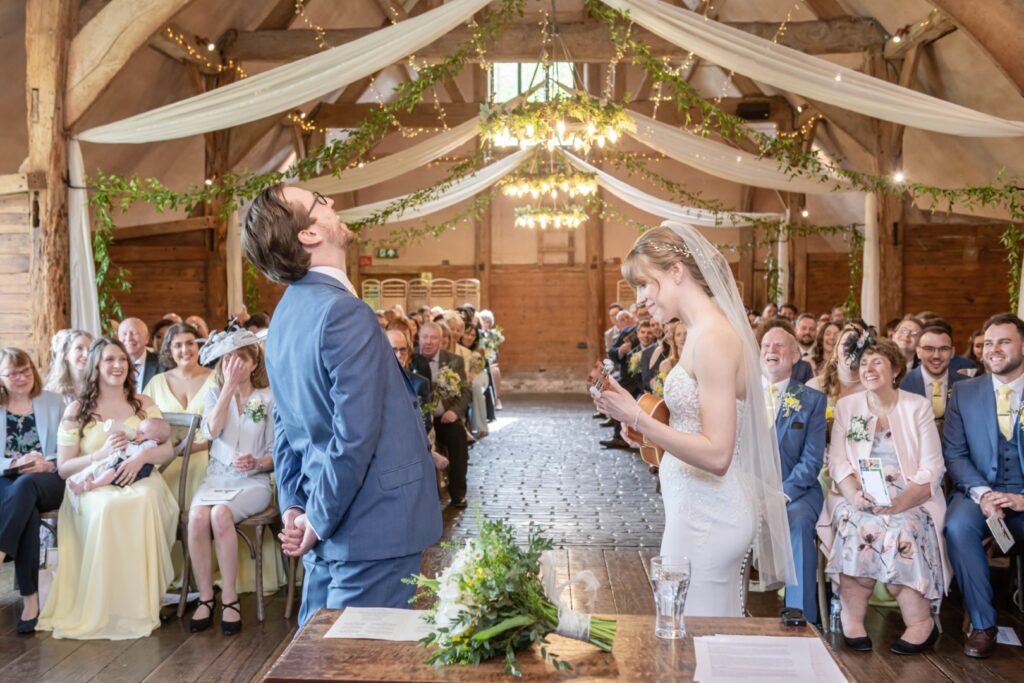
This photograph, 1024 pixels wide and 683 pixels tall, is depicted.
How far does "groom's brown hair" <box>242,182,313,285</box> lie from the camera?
2.21 metres

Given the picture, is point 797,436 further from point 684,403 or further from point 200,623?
point 200,623

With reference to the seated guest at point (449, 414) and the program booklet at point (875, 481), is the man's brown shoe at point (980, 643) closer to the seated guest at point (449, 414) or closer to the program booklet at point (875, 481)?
the program booklet at point (875, 481)

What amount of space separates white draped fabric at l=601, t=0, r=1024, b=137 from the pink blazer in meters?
2.19

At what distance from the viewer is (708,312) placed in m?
2.58

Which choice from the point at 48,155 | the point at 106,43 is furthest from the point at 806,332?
the point at 48,155

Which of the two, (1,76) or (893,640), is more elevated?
(1,76)

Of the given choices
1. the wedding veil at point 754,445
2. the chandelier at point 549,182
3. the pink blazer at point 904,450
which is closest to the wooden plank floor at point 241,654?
the pink blazer at point 904,450

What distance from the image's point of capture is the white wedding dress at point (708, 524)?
2662mm

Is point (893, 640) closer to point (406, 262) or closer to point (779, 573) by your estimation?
point (779, 573)

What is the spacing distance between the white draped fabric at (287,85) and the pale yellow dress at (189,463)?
6.22 feet

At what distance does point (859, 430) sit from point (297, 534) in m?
3.04

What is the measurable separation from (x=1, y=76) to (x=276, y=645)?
589 centimetres

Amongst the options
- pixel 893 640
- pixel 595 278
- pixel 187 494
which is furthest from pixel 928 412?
pixel 595 278

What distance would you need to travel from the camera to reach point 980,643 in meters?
4.20
